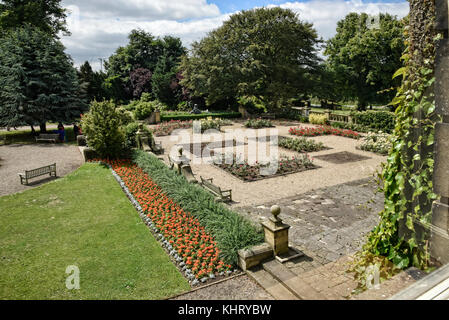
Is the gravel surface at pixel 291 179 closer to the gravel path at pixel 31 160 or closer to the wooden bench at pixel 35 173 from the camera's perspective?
the gravel path at pixel 31 160

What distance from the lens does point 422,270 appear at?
141 inches

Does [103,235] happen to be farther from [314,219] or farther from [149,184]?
[314,219]

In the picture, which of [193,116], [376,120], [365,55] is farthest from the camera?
[365,55]

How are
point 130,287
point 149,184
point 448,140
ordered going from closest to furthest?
point 448,140, point 130,287, point 149,184

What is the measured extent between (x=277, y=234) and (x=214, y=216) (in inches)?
71.6

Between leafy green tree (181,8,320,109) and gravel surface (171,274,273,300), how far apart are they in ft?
86.0

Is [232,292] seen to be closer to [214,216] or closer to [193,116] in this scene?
[214,216]

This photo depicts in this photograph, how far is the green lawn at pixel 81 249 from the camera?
213 inches

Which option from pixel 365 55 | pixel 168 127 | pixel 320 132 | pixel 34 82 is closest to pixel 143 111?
pixel 168 127

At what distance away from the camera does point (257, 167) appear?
1287 centimetres

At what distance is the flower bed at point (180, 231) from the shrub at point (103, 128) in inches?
167

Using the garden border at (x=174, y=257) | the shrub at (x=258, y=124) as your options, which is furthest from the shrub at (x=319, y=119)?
the garden border at (x=174, y=257)
